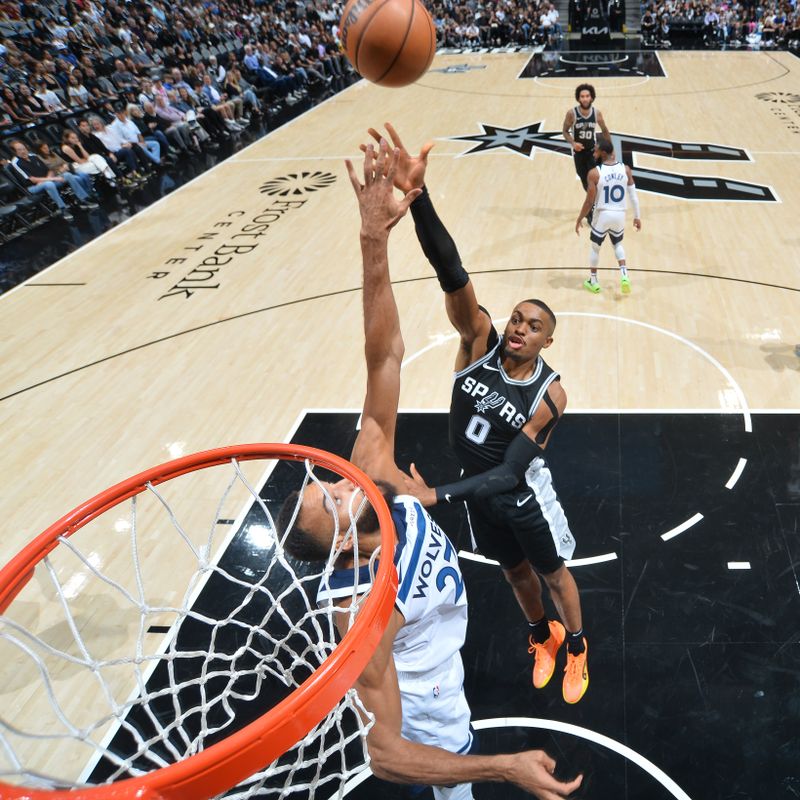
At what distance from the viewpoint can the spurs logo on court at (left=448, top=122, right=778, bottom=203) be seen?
9477 millimetres

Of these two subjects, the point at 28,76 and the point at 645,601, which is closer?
the point at 645,601

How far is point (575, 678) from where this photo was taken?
339cm

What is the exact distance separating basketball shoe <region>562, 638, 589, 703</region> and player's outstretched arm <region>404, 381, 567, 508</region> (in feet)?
3.25

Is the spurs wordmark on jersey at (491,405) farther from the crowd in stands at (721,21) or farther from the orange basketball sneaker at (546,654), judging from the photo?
the crowd in stands at (721,21)

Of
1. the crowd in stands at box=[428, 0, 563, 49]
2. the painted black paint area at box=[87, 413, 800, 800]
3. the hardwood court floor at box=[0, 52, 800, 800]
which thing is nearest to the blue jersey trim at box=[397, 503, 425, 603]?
the painted black paint area at box=[87, 413, 800, 800]

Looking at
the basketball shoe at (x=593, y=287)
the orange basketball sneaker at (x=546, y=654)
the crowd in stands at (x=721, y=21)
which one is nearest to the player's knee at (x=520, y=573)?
the orange basketball sneaker at (x=546, y=654)

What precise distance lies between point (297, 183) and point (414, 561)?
32.2ft

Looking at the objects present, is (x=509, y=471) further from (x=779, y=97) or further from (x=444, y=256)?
(x=779, y=97)

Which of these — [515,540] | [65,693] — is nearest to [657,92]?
[515,540]

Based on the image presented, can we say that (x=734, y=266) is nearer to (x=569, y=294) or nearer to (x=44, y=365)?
(x=569, y=294)

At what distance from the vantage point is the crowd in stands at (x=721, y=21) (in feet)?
70.7

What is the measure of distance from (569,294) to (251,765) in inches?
246

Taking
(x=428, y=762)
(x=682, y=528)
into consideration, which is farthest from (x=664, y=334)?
(x=428, y=762)

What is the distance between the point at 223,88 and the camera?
15.7 metres
